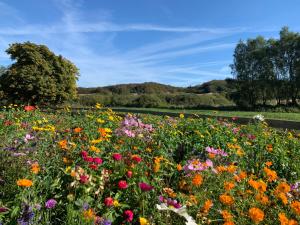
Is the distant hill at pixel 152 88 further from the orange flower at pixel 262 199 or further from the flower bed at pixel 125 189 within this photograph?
the orange flower at pixel 262 199

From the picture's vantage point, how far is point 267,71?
127 feet

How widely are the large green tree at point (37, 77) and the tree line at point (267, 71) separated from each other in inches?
787

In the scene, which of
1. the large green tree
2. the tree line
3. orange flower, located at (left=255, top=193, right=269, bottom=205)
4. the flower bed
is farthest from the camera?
the tree line

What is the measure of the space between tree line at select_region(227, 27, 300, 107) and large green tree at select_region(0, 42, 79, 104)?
20.0 meters

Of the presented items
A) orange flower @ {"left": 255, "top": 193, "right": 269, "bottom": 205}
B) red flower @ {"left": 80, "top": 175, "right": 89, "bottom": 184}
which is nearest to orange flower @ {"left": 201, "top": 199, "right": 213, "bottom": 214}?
orange flower @ {"left": 255, "top": 193, "right": 269, "bottom": 205}

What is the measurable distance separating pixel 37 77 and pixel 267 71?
80.5ft

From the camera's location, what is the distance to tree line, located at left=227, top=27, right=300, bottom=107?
36969 millimetres

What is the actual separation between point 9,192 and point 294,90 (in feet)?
121

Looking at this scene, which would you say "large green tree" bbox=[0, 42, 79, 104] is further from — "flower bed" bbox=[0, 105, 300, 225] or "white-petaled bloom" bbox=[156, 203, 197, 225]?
"white-petaled bloom" bbox=[156, 203, 197, 225]

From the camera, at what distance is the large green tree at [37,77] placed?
963 inches

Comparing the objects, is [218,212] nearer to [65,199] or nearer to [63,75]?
[65,199]

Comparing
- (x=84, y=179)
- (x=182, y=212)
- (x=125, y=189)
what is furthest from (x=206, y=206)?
(x=84, y=179)

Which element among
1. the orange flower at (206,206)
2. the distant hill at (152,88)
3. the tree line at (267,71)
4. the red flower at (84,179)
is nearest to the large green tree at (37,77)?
the tree line at (267,71)

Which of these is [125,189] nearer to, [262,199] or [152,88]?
[262,199]
